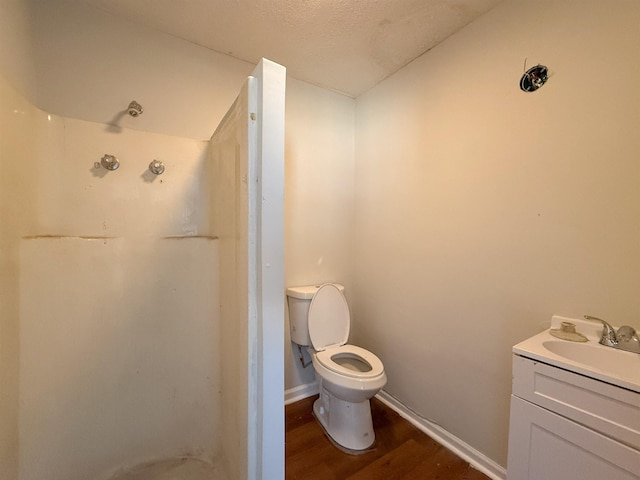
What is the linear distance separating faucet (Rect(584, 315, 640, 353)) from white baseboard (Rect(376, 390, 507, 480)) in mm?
821

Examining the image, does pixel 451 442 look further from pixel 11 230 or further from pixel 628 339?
pixel 11 230

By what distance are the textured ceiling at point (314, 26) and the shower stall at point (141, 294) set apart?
61 centimetres

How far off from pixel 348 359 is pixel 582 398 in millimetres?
1211

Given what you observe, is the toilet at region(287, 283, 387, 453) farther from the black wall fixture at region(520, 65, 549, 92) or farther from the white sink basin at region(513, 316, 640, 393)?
the black wall fixture at region(520, 65, 549, 92)

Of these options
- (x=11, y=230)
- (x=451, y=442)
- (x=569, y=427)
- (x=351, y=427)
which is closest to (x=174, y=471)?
(x=351, y=427)

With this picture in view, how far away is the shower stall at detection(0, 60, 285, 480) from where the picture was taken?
2.87ft

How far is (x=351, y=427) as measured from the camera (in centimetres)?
151

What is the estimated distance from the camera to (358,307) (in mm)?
2148

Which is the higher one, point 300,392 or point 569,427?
point 569,427

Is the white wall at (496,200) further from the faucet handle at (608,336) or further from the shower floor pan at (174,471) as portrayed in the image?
the shower floor pan at (174,471)

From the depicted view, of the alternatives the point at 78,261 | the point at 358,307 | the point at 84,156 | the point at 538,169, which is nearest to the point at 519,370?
the point at 538,169

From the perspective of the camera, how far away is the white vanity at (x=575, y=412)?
2.40 feet

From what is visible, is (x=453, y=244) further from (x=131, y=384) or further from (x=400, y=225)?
(x=131, y=384)

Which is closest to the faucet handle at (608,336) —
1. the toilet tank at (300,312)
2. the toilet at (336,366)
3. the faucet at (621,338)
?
the faucet at (621,338)
